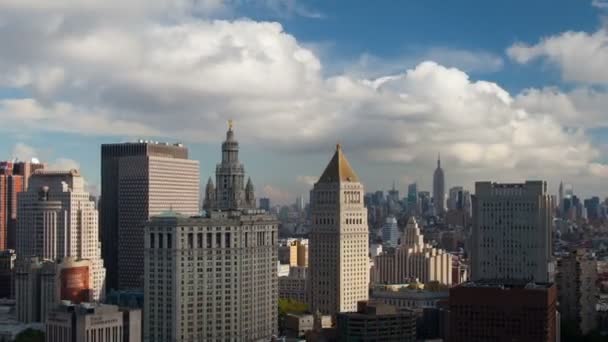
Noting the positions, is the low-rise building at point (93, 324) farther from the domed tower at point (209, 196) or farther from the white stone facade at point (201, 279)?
the domed tower at point (209, 196)

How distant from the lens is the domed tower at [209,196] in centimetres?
10450

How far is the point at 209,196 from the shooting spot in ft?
346

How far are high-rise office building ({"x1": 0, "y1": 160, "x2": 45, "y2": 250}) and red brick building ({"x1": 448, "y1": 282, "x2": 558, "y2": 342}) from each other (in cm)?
10303

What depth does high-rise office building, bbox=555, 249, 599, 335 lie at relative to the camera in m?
119

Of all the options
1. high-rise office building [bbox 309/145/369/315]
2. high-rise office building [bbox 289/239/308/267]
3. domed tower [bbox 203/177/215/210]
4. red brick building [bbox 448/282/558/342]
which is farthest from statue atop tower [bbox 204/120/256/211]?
high-rise office building [bbox 289/239/308/267]

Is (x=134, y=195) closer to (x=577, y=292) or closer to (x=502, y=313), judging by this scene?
(x=577, y=292)

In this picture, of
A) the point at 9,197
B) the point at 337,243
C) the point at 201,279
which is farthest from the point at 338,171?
the point at 9,197

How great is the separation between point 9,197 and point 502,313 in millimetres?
109930

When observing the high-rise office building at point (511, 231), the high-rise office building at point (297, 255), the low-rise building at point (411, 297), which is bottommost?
the low-rise building at point (411, 297)

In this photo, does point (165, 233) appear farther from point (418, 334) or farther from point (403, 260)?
point (403, 260)

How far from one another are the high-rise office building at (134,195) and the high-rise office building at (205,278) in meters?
45.0

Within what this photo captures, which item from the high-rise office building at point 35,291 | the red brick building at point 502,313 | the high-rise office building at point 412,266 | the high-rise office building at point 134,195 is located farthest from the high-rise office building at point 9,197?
the red brick building at point 502,313

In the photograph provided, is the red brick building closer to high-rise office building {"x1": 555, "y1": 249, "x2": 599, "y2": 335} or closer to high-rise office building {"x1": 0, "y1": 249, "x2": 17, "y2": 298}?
high-rise office building {"x1": 555, "y1": 249, "x2": 599, "y2": 335}

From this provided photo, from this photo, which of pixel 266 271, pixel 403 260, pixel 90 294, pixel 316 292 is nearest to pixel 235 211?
pixel 266 271
